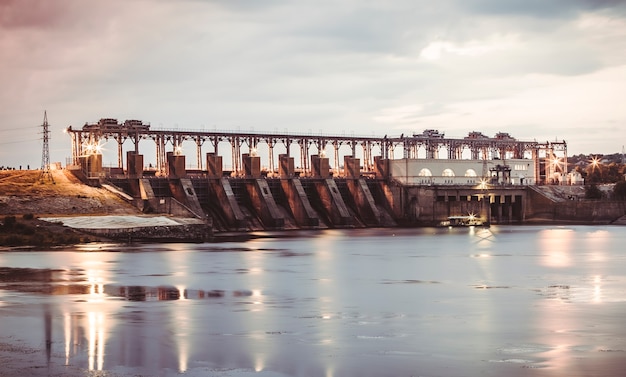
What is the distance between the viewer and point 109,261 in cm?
5306

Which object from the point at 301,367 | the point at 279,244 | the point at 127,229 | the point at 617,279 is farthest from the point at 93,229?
the point at 301,367

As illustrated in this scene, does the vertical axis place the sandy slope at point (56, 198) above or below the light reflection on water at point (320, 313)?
above

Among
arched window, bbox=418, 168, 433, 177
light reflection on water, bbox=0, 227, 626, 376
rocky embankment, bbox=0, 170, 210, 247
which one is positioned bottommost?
light reflection on water, bbox=0, 227, 626, 376

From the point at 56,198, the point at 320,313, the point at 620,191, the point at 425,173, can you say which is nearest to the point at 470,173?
the point at 425,173

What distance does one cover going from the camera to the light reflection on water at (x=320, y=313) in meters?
21.9

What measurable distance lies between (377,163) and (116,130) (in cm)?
3642

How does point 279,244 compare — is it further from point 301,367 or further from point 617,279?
point 301,367

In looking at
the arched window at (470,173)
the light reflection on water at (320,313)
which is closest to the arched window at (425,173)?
the arched window at (470,173)

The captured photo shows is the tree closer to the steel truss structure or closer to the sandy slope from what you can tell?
the steel truss structure

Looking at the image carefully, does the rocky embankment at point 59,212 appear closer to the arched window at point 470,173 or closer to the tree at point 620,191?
the arched window at point 470,173

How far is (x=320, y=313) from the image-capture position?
3059 centimetres

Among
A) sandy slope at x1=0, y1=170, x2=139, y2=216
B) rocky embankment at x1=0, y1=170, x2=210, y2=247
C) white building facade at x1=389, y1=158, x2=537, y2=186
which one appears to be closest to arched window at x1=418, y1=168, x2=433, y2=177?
white building facade at x1=389, y1=158, x2=537, y2=186

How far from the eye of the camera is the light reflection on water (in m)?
21.9

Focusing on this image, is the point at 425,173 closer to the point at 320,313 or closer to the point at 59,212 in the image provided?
the point at 59,212
